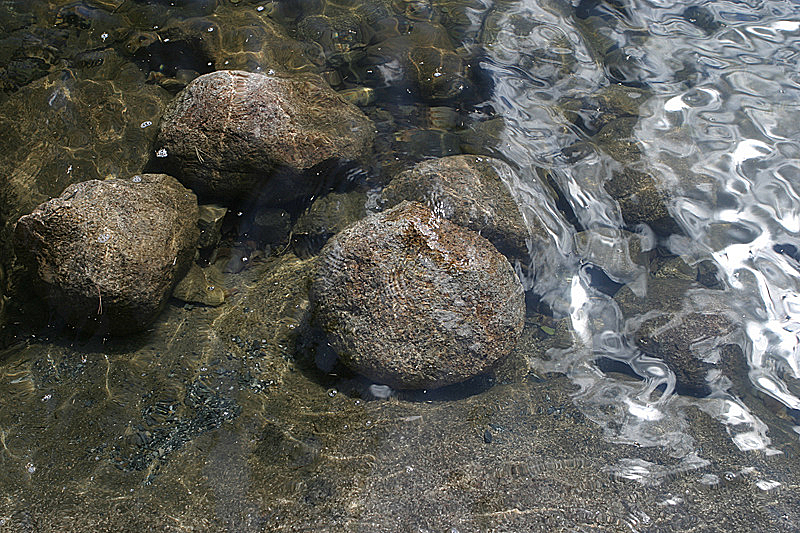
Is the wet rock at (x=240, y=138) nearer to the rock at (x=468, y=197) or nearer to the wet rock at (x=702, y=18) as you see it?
the rock at (x=468, y=197)

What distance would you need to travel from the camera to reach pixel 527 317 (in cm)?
450

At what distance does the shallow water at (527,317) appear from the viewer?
10.8 feet

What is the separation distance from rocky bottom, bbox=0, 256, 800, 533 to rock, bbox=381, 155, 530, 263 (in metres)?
1.16

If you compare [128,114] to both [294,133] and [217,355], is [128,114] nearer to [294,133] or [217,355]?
[294,133]

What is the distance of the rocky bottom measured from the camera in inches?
125

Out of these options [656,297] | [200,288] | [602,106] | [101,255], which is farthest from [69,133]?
[656,297]

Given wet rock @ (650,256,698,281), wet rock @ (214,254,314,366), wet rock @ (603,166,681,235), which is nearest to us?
wet rock @ (214,254,314,366)

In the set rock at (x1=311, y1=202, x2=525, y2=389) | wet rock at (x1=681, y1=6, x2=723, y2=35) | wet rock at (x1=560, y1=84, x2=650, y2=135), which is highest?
wet rock at (x1=681, y1=6, x2=723, y2=35)

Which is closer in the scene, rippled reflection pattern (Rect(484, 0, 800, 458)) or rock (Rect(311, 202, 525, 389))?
rock (Rect(311, 202, 525, 389))

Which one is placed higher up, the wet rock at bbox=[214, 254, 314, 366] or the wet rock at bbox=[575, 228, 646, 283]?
the wet rock at bbox=[575, 228, 646, 283]

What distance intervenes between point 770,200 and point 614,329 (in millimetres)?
2068

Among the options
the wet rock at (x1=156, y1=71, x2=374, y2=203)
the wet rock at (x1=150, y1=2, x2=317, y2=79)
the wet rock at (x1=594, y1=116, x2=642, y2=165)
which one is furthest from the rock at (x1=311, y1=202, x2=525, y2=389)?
the wet rock at (x1=150, y1=2, x2=317, y2=79)

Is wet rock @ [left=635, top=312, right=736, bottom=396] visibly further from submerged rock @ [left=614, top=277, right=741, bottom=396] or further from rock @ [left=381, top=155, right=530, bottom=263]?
rock @ [left=381, top=155, right=530, bottom=263]

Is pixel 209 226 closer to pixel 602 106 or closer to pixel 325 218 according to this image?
pixel 325 218
